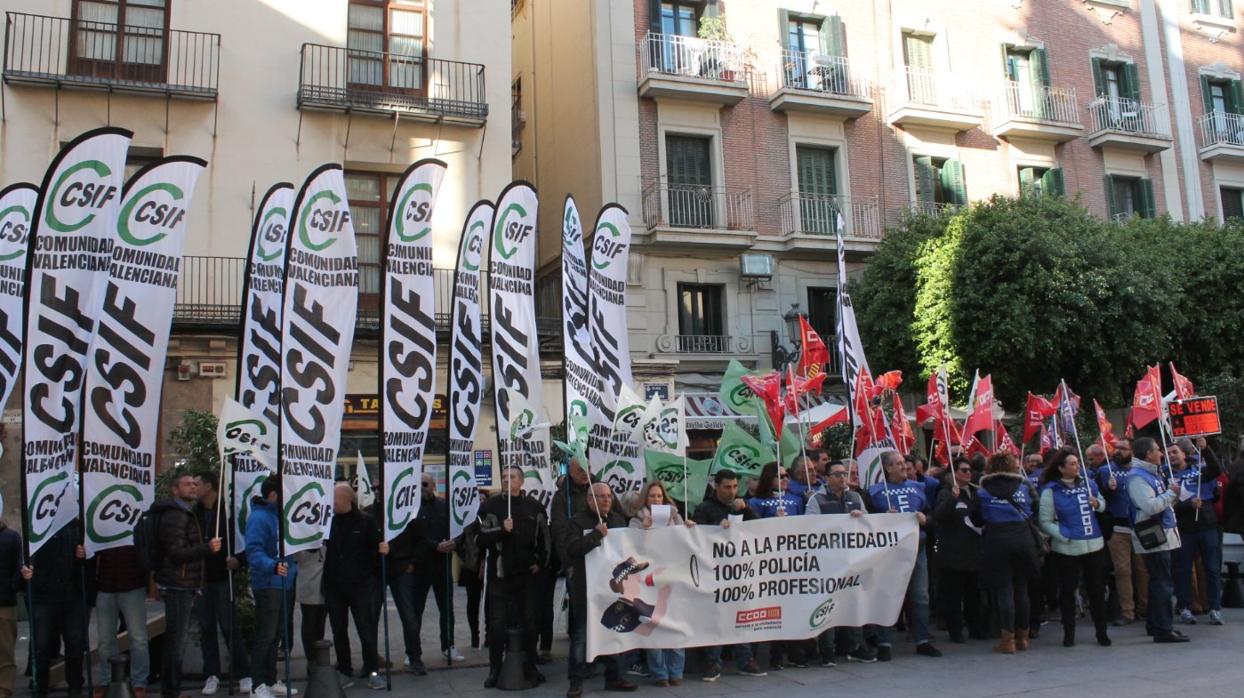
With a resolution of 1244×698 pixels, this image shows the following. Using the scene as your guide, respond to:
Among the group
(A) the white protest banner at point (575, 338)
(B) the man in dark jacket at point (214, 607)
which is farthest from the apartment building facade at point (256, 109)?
(B) the man in dark jacket at point (214, 607)

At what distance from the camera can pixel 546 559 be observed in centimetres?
859

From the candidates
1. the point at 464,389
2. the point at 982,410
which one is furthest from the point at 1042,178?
the point at 464,389

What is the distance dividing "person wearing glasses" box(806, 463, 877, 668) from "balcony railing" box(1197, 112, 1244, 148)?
78.7ft

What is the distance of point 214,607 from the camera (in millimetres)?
8555

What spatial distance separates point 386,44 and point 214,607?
1306 centimetres

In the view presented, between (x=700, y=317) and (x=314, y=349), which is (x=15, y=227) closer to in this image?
(x=314, y=349)

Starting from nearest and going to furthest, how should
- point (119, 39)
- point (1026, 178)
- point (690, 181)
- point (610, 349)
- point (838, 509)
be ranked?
point (838, 509) → point (610, 349) → point (119, 39) → point (690, 181) → point (1026, 178)

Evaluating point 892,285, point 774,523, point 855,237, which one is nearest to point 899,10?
point 855,237

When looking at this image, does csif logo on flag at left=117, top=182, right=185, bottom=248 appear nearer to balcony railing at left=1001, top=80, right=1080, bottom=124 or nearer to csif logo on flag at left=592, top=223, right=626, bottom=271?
csif logo on flag at left=592, top=223, right=626, bottom=271

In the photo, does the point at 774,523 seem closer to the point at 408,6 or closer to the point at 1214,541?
the point at 1214,541

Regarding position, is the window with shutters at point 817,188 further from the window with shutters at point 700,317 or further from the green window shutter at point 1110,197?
the green window shutter at point 1110,197

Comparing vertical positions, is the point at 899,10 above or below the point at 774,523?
above

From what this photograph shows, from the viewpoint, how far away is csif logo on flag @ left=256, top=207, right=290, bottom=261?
9109mm

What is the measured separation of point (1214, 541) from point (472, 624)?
7.89 meters
